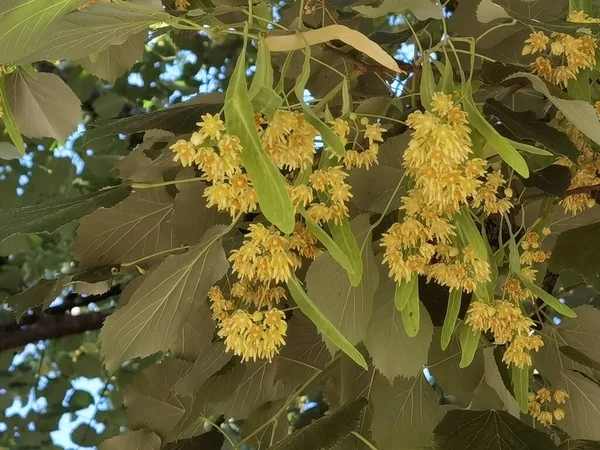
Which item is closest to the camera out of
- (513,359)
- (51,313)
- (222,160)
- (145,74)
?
(222,160)

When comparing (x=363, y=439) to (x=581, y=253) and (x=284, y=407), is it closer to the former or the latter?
(x=284, y=407)

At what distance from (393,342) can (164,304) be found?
139 millimetres

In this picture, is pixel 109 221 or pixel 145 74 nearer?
pixel 109 221

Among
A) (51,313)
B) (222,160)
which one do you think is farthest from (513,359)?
(51,313)

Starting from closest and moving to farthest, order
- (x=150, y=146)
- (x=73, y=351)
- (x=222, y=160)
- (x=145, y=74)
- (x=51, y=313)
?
(x=222, y=160), (x=150, y=146), (x=51, y=313), (x=145, y=74), (x=73, y=351)

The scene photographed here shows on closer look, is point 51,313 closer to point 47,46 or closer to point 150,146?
point 150,146

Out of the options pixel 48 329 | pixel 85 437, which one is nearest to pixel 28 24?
pixel 48 329

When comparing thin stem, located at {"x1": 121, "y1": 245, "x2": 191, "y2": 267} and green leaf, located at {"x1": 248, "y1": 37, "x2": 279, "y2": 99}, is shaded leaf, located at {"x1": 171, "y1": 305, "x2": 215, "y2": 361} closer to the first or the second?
thin stem, located at {"x1": 121, "y1": 245, "x2": 191, "y2": 267}

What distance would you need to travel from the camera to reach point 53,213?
1.36 feet

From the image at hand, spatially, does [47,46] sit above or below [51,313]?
above

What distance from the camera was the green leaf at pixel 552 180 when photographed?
0.35 metres

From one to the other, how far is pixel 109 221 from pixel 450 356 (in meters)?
0.27

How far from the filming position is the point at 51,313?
1003mm

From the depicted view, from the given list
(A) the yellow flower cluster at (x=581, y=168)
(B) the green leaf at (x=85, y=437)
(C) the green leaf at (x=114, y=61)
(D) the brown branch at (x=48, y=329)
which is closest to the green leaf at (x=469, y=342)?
(A) the yellow flower cluster at (x=581, y=168)
